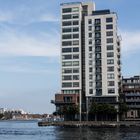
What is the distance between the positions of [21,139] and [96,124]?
9029 centimetres

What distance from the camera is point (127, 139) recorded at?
9112 cm

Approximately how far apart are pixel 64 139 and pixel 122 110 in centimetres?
11147

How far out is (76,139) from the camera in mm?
89812

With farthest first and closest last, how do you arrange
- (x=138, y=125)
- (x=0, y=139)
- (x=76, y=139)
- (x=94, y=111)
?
(x=94, y=111), (x=138, y=125), (x=0, y=139), (x=76, y=139)

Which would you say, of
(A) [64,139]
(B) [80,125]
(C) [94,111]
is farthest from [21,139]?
(C) [94,111]

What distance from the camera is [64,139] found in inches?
3597

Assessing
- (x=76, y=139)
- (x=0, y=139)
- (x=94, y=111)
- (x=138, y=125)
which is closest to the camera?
(x=76, y=139)

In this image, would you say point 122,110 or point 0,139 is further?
point 122,110

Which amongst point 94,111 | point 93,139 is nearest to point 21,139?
point 93,139

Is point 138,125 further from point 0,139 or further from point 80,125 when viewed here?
point 0,139

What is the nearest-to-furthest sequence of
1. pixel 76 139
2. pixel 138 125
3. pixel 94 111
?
pixel 76 139 < pixel 138 125 < pixel 94 111

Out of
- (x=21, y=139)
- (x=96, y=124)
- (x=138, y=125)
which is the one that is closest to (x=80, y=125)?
(x=96, y=124)

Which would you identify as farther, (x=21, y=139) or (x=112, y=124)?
(x=112, y=124)

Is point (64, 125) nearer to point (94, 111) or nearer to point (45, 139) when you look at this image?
point (94, 111)
